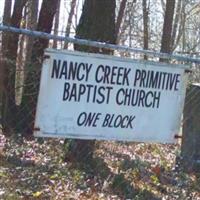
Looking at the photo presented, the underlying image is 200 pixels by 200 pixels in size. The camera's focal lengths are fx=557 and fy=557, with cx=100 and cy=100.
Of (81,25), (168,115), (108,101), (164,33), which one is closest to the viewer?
(108,101)

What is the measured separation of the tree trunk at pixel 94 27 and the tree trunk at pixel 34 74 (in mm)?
736

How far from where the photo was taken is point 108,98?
5.06 meters

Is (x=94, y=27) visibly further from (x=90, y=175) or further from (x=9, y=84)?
(x=9, y=84)

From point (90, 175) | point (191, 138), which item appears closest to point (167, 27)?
point (191, 138)

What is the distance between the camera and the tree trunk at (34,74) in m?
7.26

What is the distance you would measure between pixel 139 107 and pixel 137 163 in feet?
9.77

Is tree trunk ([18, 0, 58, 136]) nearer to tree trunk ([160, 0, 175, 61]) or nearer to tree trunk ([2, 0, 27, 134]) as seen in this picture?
tree trunk ([2, 0, 27, 134])

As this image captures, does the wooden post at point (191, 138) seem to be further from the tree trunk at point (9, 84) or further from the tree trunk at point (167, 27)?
the tree trunk at point (167, 27)

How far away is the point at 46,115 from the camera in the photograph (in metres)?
4.76

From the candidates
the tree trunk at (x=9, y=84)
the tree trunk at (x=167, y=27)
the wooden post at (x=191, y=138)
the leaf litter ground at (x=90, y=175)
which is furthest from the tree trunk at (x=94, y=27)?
the tree trunk at (x=167, y=27)

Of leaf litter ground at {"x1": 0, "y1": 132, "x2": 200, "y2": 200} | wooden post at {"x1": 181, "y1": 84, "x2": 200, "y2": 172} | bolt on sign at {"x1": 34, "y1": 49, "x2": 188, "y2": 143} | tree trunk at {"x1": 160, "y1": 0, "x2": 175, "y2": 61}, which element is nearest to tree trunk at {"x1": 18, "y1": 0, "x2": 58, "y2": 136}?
leaf litter ground at {"x1": 0, "y1": 132, "x2": 200, "y2": 200}

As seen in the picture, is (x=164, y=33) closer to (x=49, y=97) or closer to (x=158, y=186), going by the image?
(x=158, y=186)

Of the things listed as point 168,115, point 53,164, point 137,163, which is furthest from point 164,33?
point 168,115

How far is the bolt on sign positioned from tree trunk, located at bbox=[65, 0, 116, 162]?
2.14 meters
